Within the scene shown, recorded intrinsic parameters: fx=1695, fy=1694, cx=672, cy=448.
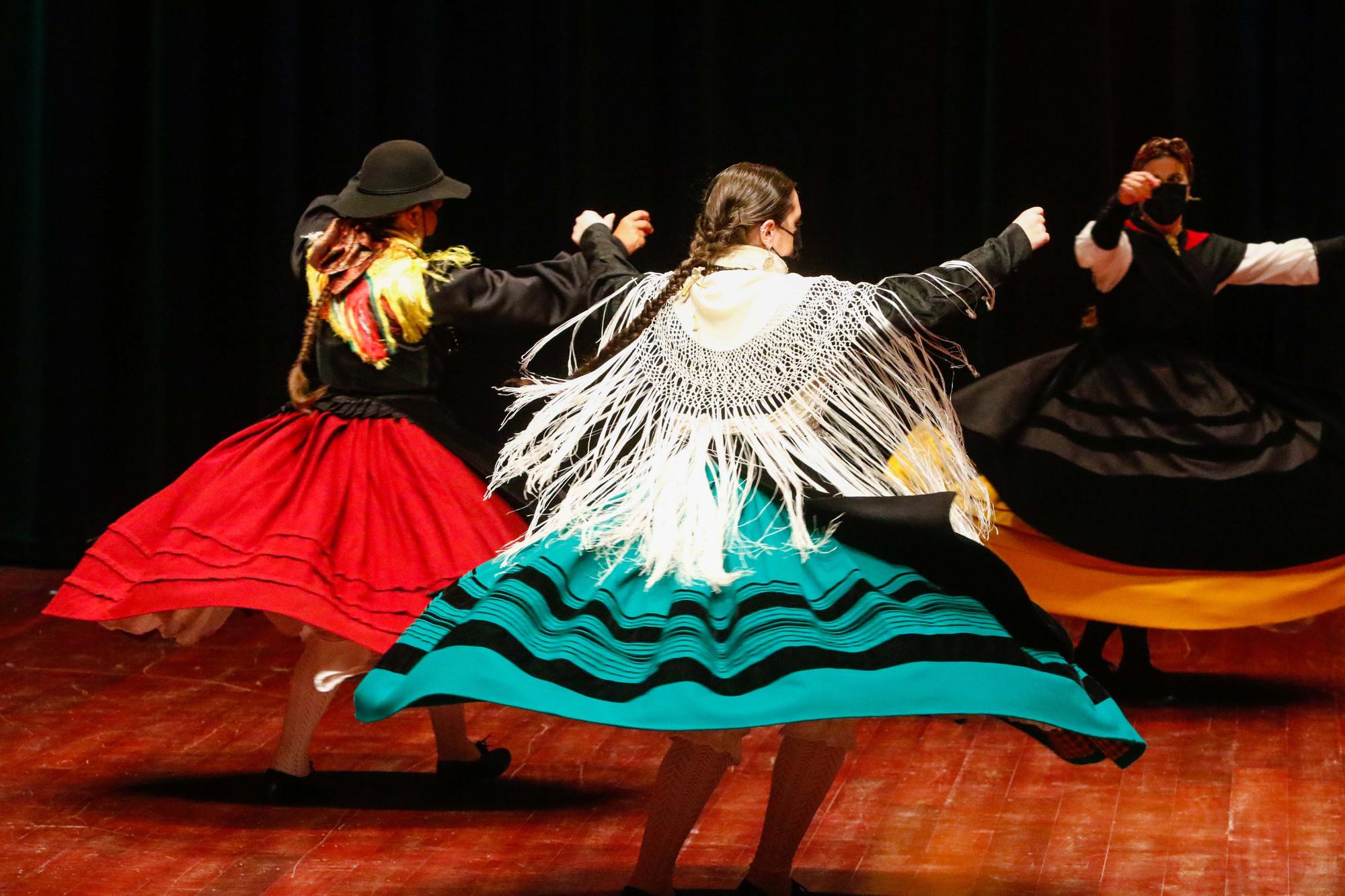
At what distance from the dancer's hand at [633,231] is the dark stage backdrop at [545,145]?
2059 millimetres

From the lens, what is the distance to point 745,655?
2.19 m

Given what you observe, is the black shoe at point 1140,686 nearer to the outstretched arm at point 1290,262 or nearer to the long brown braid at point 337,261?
the outstretched arm at point 1290,262

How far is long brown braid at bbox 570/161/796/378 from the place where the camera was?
256cm

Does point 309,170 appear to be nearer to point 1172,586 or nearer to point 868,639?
point 1172,586

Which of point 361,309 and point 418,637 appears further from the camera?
point 361,309

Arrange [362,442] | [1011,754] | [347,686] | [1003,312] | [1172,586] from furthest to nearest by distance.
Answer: [1003,312] < [347,686] < [1172,586] < [1011,754] < [362,442]

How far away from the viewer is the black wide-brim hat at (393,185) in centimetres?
323

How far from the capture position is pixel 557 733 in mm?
3676

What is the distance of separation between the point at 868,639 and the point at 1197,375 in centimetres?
193

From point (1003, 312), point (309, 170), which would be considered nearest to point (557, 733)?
point (1003, 312)

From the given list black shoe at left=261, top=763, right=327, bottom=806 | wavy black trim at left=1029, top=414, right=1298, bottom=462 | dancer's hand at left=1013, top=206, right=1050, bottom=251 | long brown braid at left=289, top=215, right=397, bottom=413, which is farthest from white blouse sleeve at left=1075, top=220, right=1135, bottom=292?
black shoe at left=261, top=763, right=327, bottom=806

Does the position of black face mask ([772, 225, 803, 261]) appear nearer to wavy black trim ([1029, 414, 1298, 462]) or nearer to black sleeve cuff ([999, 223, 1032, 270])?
black sleeve cuff ([999, 223, 1032, 270])

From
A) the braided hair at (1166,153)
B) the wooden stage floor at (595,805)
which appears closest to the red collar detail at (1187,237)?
the braided hair at (1166,153)

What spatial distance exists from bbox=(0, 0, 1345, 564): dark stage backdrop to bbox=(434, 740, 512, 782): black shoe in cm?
211
